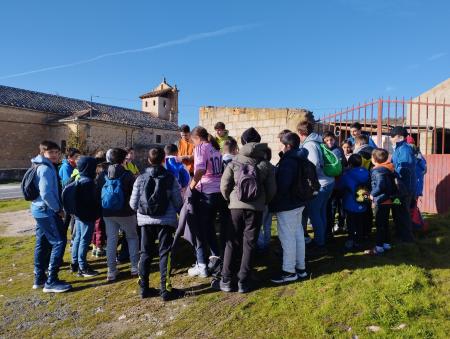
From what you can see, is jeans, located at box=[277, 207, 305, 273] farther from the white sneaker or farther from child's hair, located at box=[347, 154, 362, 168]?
child's hair, located at box=[347, 154, 362, 168]

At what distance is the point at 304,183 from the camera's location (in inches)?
166

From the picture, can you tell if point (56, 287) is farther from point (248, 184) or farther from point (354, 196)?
point (354, 196)

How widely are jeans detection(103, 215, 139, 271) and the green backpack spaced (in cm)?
273

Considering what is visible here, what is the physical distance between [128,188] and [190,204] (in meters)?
0.91

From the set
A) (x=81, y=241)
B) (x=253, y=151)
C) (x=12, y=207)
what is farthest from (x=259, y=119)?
(x=12, y=207)

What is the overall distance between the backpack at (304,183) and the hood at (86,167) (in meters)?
2.89

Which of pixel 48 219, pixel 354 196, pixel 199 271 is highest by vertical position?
pixel 354 196

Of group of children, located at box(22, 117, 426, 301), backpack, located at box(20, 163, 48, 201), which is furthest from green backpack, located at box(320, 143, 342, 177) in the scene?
backpack, located at box(20, 163, 48, 201)

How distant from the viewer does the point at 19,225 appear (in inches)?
383

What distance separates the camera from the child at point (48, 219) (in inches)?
184

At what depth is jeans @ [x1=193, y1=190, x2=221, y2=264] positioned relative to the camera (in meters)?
4.59

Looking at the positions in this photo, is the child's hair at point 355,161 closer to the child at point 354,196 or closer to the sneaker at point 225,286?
the child at point 354,196

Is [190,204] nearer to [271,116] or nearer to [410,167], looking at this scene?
[410,167]

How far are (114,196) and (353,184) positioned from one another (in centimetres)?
324
